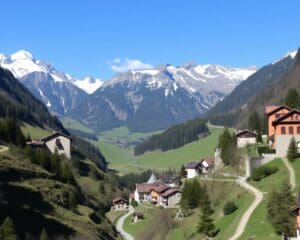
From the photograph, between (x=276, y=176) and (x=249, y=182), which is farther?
(x=249, y=182)

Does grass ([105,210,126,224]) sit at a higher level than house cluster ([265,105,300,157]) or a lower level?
lower

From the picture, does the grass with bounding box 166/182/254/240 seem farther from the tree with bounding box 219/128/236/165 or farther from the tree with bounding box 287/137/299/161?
the tree with bounding box 219/128/236/165

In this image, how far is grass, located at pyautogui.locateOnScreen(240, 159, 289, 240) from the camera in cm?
6941

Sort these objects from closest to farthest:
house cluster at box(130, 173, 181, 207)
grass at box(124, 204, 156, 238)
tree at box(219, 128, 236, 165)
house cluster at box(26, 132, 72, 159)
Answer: tree at box(219, 128, 236, 165)
grass at box(124, 204, 156, 238)
house cluster at box(130, 173, 181, 207)
house cluster at box(26, 132, 72, 159)

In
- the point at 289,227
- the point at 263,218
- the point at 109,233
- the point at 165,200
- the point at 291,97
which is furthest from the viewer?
the point at 165,200

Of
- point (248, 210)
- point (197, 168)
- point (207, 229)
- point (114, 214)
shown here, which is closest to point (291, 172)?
point (248, 210)

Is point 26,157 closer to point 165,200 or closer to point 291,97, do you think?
point 165,200

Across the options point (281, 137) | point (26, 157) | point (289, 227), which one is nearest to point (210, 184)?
point (281, 137)

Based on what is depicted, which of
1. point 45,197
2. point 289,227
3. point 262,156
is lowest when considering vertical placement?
point 289,227

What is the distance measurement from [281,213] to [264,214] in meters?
9.51

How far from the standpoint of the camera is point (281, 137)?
101 m

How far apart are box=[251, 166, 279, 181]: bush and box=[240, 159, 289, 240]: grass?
0.81 meters

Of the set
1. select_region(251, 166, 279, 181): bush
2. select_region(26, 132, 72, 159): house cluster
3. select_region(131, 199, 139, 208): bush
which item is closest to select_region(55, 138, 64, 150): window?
select_region(26, 132, 72, 159): house cluster

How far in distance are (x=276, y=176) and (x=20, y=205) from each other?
3793 centimetres
